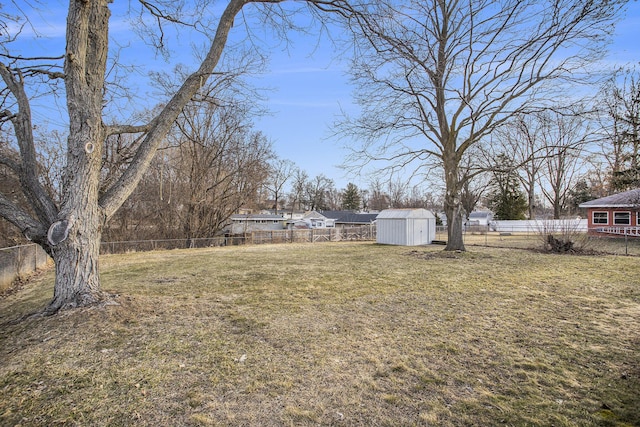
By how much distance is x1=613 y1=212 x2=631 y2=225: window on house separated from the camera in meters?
22.3

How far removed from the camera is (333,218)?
44.4m

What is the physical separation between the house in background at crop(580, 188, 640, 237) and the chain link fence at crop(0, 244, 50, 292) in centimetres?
2916

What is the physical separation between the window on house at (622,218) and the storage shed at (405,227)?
13476 millimetres

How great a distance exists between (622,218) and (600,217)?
4.22 feet

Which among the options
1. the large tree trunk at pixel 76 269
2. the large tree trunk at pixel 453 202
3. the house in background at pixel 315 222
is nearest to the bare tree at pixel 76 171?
the large tree trunk at pixel 76 269

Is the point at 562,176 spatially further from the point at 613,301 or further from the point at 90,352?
the point at 90,352

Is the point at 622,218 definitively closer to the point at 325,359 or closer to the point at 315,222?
the point at 325,359

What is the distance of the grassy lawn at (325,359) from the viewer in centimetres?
A: 240

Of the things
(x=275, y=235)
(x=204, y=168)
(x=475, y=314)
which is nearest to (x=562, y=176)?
(x=275, y=235)

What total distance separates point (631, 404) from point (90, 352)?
4.67 metres

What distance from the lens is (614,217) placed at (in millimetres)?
22938

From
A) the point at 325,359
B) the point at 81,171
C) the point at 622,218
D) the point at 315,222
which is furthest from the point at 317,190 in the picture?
the point at 325,359

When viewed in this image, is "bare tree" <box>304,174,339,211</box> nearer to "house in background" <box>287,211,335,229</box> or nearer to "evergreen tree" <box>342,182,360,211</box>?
"evergreen tree" <box>342,182,360,211</box>

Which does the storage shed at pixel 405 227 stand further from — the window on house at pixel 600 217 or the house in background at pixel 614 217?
the window on house at pixel 600 217
